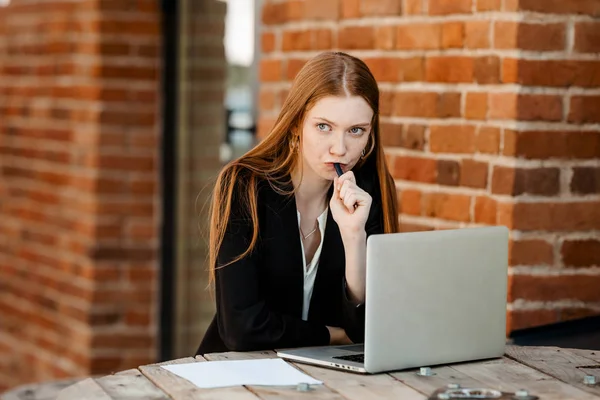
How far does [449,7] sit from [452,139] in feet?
1.17

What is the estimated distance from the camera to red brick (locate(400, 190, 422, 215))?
10.1 ft

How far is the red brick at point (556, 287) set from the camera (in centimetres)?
285

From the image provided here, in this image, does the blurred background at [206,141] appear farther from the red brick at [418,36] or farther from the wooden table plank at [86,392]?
the wooden table plank at [86,392]

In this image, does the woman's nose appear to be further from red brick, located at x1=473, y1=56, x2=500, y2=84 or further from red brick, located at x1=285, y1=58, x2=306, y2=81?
red brick, located at x1=285, y1=58, x2=306, y2=81

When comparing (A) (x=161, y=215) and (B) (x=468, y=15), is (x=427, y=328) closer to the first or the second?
(B) (x=468, y=15)

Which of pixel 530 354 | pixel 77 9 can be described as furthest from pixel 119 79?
pixel 530 354

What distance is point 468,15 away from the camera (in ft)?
9.52

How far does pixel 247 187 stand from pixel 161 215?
2.32 metres

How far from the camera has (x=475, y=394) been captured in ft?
6.29

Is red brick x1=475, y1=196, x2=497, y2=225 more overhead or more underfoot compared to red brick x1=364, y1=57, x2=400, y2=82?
more underfoot

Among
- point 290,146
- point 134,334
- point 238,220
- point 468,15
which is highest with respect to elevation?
point 468,15

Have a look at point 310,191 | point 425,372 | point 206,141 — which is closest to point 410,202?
point 310,191

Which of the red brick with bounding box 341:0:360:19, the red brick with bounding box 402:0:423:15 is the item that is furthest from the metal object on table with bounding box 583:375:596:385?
the red brick with bounding box 341:0:360:19

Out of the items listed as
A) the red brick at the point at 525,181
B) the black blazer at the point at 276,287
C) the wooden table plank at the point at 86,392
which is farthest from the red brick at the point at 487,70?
the wooden table plank at the point at 86,392
